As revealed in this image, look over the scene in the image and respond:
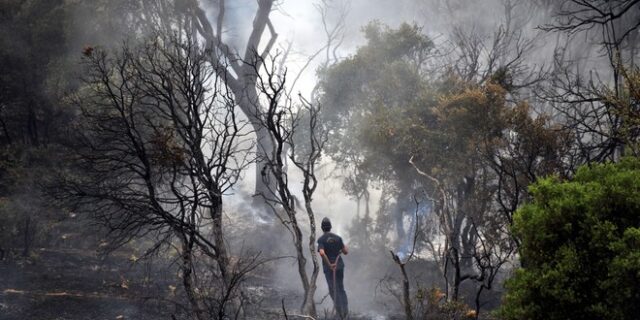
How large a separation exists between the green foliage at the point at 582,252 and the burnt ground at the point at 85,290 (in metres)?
5.32

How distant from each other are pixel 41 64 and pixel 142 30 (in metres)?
4.51

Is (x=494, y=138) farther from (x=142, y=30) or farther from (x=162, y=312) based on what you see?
(x=142, y=30)

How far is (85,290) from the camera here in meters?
9.48

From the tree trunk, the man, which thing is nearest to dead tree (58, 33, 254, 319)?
the tree trunk

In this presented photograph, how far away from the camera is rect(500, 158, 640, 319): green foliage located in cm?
327

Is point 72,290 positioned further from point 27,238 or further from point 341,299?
point 341,299

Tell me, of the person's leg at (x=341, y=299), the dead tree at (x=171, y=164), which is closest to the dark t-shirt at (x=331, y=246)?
the person's leg at (x=341, y=299)

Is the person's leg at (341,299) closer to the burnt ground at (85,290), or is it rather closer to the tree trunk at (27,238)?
the burnt ground at (85,290)

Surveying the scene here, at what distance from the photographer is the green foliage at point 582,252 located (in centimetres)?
327

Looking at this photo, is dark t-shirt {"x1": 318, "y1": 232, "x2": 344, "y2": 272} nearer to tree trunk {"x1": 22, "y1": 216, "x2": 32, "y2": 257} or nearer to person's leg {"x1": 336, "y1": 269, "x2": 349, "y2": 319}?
person's leg {"x1": 336, "y1": 269, "x2": 349, "y2": 319}

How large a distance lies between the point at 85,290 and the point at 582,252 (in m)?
8.97

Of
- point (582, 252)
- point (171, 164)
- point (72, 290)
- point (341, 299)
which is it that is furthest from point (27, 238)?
point (582, 252)

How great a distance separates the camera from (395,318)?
988 centimetres

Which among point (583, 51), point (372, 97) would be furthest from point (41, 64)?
point (583, 51)
